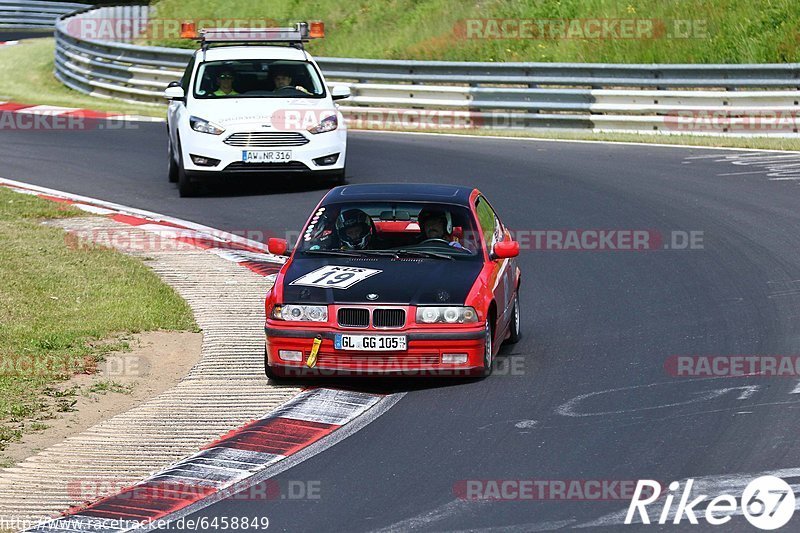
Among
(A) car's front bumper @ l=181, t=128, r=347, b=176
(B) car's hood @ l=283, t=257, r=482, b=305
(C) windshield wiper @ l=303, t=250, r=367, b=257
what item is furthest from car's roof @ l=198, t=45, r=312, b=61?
(B) car's hood @ l=283, t=257, r=482, b=305

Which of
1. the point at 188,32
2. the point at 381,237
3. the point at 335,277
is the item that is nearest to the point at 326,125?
the point at 188,32

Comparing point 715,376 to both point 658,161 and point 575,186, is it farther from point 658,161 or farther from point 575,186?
point 658,161

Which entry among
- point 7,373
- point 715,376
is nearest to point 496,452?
point 715,376

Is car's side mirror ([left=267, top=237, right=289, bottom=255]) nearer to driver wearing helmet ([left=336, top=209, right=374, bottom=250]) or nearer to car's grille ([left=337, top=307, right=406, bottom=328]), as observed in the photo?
driver wearing helmet ([left=336, top=209, right=374, bottom=250])

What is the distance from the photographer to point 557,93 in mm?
23938

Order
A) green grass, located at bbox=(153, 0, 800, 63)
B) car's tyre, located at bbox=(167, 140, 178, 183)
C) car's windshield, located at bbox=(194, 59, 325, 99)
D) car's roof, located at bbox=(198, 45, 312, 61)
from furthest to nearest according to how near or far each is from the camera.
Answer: green grass, located at bbox=(153, 0, 800, 63), car's tyre, located at bbox=(167, 140, 178, 183), car's roof, located at bbox=(198, 45, 312, 61), car's windshield, located at bbox=(194, 59, 325, 99)

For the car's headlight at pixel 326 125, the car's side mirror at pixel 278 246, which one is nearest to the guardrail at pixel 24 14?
the car's headlight at pixel 326 125

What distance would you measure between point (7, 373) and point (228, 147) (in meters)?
7.97

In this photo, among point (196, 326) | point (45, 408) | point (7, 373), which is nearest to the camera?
point (45, 408)

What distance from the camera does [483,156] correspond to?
21031 mm

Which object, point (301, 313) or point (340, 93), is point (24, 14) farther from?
point (301, 313)

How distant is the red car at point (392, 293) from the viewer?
373 inches

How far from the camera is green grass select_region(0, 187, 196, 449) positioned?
956 cm

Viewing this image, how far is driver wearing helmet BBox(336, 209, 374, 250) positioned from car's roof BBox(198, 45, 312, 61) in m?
8.40
